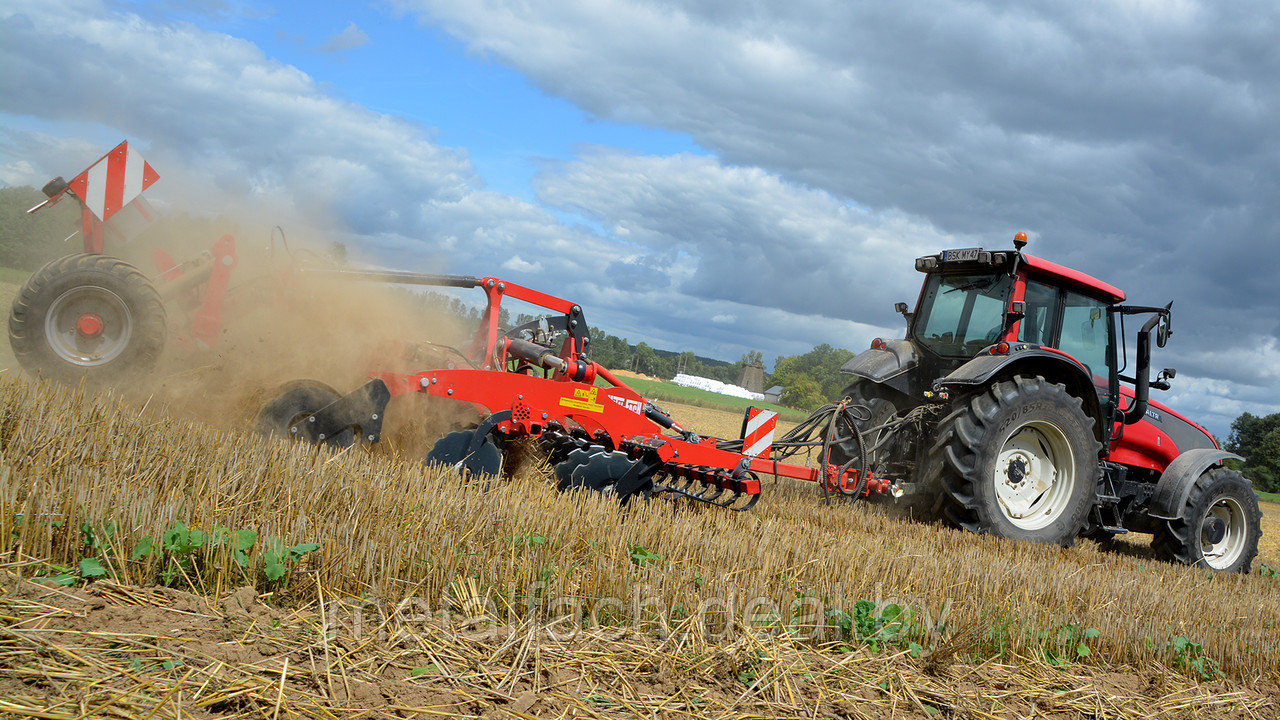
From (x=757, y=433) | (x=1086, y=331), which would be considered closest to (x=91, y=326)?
(x=757, y=433)

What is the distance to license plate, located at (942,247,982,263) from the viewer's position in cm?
652

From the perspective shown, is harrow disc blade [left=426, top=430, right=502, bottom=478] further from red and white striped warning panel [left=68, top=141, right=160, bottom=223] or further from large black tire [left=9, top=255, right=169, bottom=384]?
red and white striped warning panel [left=68, top=141, right=160, bottom=223]

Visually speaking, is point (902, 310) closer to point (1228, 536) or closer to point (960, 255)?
point (960, 255)

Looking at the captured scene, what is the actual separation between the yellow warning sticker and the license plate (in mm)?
3408

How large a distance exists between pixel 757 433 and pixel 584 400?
126 cm

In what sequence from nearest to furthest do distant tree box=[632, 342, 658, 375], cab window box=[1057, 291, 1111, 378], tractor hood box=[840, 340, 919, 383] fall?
1. cab window box=[1057, 291, 1111, 378]
2. tractor hood box=[840, 340, 919, 383]
3. distant tree box=[632, 342, 658, 375]

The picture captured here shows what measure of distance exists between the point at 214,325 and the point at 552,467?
2759 millimetres

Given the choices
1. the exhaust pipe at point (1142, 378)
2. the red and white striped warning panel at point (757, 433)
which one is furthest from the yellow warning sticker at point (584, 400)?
the exhaust pipe at point (1142, 378)

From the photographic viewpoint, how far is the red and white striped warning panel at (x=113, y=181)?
593 cm

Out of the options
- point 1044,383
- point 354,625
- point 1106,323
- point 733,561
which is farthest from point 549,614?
point 1106,323

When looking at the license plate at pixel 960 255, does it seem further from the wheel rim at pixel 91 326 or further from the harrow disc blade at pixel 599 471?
the wheel rim at pixel 91 326

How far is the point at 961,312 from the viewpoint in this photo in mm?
6781

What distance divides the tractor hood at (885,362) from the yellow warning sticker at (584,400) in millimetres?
2691

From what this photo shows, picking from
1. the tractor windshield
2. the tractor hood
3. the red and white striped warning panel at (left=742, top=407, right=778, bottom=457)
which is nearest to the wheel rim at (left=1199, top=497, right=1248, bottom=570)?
the tractor windshield
